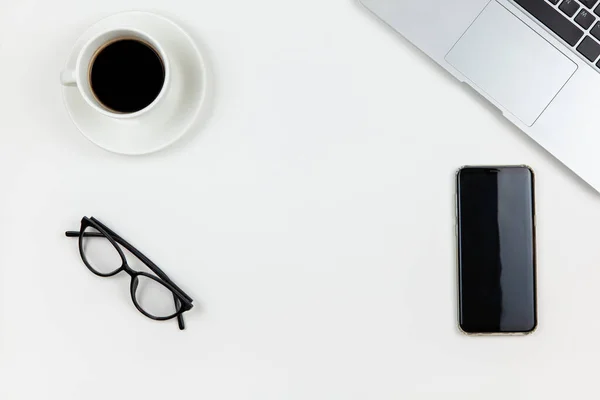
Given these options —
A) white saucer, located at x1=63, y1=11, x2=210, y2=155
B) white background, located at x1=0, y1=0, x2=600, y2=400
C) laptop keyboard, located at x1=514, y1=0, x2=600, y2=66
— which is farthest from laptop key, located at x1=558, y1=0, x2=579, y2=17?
white saucer, located at x1=63, y1=11, x2=210, y2=155

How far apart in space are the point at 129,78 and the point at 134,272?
202 mm

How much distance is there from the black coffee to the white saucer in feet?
0.08

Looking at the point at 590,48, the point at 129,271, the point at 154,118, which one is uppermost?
the point at 590,48

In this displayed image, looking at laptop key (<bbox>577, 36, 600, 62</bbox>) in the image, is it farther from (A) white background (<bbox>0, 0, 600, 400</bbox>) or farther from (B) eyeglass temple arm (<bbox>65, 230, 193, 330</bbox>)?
(B) eyeglass temple arm (<bbox>65, 230, 193, 330</bbox>)

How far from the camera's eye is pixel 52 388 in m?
0.63

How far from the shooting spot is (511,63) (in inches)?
22.8

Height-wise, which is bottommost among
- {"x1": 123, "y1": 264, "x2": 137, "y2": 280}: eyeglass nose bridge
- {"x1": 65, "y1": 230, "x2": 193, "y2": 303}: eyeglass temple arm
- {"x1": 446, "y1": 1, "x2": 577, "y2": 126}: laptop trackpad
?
{"x1": 123, "y1": 264, "x2": 137, "y2": 280}: eyeglass nose bridge

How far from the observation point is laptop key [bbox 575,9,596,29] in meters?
0.56

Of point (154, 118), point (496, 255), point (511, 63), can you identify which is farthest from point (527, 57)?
point (154, 118)

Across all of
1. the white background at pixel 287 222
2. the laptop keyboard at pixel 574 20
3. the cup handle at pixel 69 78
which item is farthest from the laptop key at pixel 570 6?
the cup handle at pixel 69 78

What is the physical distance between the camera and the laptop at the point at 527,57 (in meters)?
0.57

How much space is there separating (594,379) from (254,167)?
43cm

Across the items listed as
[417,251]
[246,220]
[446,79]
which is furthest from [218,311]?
[446,79]

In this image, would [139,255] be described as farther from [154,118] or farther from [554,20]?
[554,20]
